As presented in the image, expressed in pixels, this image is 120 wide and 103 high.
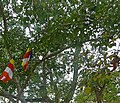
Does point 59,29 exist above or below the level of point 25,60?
below

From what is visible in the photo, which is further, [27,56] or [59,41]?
→ [27,56]

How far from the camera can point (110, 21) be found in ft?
15.3

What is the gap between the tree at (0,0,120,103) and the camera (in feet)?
14.5

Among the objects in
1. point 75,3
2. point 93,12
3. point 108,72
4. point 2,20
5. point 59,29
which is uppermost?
point 2,20

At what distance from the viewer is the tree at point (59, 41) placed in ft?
14.5

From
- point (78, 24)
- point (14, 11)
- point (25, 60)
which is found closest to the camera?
point (78, 24)

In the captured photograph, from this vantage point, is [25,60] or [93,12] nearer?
[93,12]

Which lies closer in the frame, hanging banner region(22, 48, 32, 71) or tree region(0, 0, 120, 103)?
tree region(0, 0, 120, 103)

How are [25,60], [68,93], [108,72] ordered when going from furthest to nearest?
[68,93] → [25,60] → [108,72]

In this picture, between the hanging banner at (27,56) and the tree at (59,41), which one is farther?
the hanging banner at (27,56)

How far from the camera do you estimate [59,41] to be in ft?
16.9

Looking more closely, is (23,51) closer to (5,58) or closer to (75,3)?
(5,58)

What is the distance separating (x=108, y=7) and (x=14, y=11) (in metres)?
2.65

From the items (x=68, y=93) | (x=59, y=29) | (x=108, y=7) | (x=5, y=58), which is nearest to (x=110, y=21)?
(x=108, y=7)
